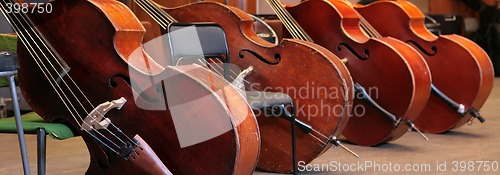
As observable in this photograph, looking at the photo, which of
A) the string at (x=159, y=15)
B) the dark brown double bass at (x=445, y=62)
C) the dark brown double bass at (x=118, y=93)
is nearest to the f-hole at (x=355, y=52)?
the dark brown double bass at (x=445, y=62)

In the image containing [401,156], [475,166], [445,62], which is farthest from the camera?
[445,62]

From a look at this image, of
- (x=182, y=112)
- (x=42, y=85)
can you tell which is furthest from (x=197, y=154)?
(x=42, y=85)

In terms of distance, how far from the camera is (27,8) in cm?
230

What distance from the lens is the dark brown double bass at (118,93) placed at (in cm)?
222

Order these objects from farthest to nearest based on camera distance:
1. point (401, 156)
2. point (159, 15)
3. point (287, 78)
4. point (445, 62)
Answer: point (445, 62)
point (401, 156)
point (287, 78)
point (159, 15)

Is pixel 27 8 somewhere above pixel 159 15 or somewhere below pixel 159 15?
above

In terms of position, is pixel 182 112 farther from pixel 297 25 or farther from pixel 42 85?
pixel 297 25

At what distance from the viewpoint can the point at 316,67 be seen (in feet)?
10.3

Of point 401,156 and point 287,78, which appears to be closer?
point 287,78

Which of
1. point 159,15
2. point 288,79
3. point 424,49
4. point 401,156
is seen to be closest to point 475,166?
point 401,156

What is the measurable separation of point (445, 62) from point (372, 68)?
1.98 ft

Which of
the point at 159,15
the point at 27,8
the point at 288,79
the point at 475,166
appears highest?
the point at 27,8

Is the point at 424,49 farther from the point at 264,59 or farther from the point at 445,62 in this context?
the point at 264,59

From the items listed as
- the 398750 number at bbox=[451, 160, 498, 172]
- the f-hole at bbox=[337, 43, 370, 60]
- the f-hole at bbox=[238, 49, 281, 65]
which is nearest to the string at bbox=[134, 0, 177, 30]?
the f-hole at bbox=[238, 49, 281, 65]
